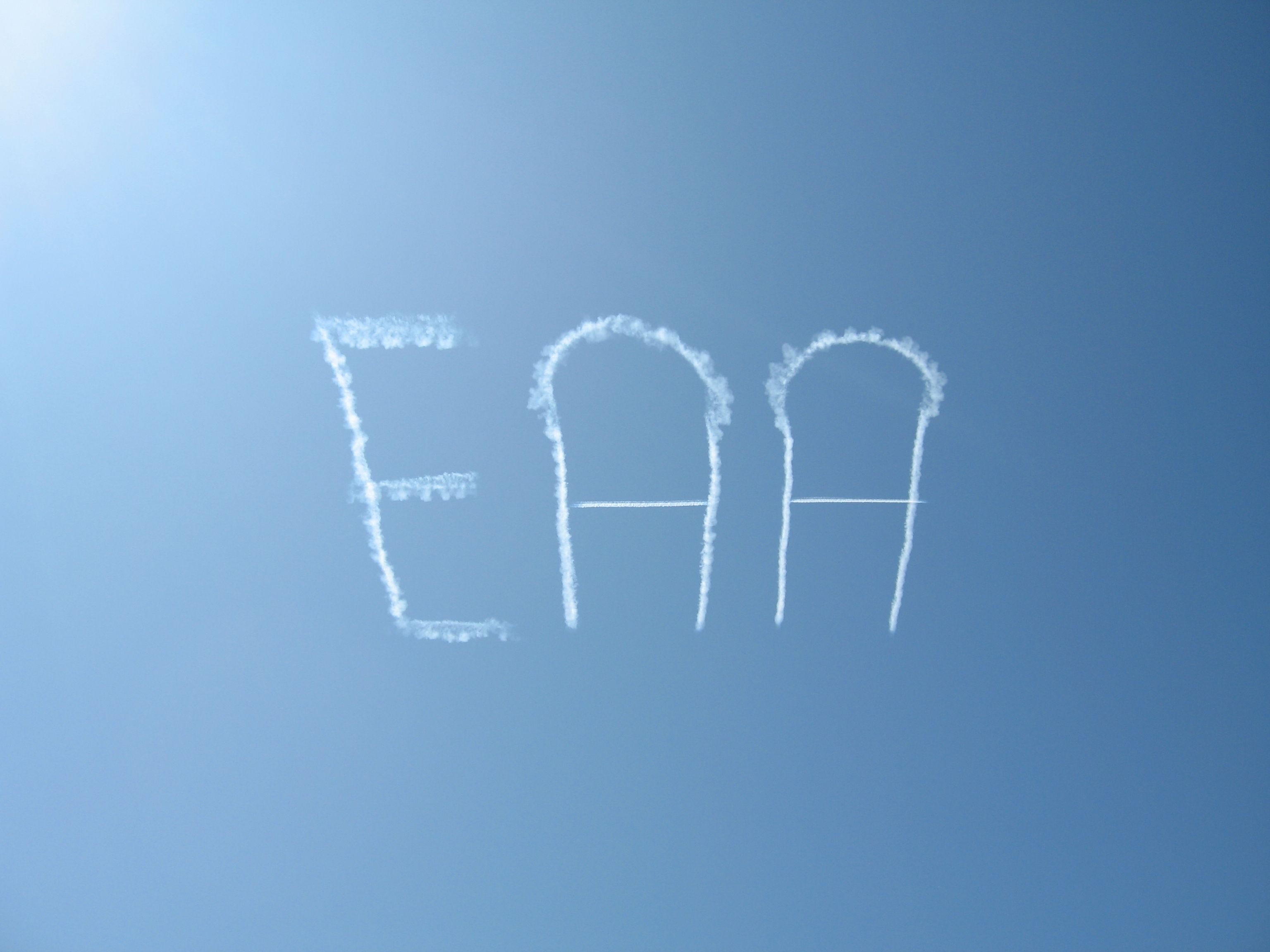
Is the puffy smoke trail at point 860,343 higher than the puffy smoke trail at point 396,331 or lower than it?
lower

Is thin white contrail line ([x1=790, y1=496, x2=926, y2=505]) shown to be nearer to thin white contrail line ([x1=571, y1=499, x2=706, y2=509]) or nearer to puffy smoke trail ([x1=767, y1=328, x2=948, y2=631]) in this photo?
puffy smoke trail ([x1=767, y1=328, x2=948, y2=631])

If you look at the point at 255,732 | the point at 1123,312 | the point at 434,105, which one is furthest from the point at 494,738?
the point at 1123,312

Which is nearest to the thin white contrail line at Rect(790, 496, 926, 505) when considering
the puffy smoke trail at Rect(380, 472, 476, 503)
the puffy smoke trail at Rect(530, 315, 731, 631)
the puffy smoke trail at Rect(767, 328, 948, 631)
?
the puffy smoke trail at Rect(767, 328, 948, 631)

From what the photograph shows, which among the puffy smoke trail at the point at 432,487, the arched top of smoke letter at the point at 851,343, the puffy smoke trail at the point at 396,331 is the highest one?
the puffy smoke trail at the point at 396,331

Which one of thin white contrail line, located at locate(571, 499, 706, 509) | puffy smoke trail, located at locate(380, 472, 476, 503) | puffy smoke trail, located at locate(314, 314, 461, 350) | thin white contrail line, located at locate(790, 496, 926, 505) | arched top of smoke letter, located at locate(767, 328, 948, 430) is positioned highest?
puffy smoke trail, located at locate(314, 314, 461, 350)

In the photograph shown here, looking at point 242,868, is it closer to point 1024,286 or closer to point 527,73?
point 527,73

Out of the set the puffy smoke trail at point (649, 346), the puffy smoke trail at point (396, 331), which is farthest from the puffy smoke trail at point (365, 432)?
the puffy smoke trail at point (649, 346)

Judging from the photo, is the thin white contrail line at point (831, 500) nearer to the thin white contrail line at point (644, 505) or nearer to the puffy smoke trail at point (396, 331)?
the thin white contrail line at point (644, 505)
